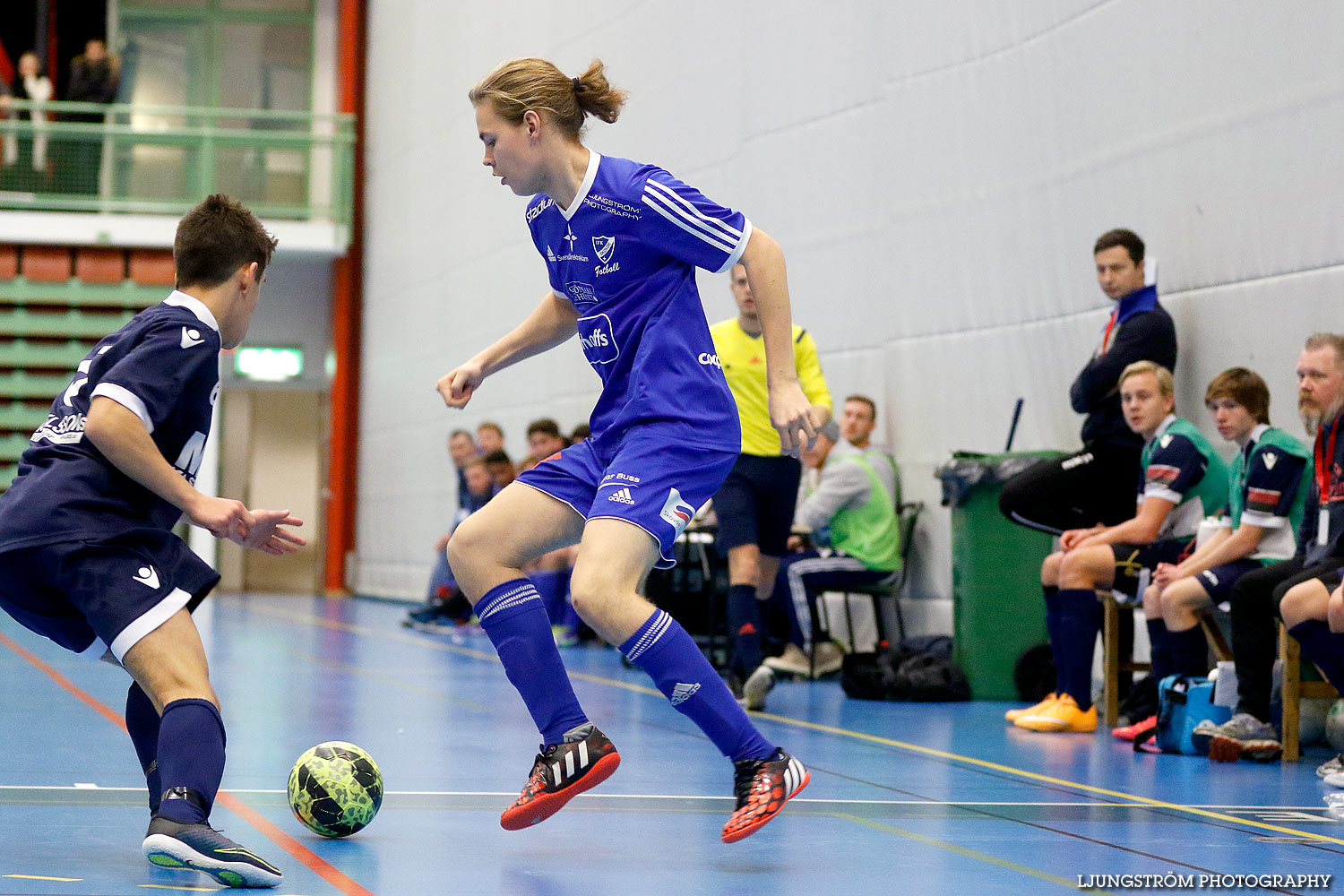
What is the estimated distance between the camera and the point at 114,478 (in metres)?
3.31

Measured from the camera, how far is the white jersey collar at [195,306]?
340 centimetres

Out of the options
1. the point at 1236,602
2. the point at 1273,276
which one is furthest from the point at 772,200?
the point at 1236,602

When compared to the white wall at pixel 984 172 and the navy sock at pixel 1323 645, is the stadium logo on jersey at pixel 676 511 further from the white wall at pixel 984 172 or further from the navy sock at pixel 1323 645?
the white wall at pixel 984 172

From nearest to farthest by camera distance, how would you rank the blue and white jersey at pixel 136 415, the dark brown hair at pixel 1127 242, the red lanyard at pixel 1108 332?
1. the blue and white jersey at pixel 136 415
2. the dark brown hair at pixel 1127 242
3. the red lanyard at pixel 1108 332

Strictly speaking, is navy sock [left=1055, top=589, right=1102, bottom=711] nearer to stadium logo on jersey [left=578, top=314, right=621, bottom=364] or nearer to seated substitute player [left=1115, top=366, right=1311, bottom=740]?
seated substitute player [left=1115, top=366, right=1311, bottom=740]

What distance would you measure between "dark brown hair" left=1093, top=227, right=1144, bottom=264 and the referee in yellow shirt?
1383mm

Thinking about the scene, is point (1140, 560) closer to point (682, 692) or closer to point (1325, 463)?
point (1325, 463)

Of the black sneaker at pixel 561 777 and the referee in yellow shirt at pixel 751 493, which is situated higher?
the referee in yellow shirt at pixel 751 493

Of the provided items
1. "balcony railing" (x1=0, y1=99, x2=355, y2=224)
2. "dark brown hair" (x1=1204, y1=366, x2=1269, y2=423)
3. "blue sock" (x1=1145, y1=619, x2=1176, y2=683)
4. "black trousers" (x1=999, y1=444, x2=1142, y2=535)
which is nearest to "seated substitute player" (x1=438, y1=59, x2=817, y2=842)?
"dark brown hair" (x1=1204, y1=366, x2=1269, y2=423)

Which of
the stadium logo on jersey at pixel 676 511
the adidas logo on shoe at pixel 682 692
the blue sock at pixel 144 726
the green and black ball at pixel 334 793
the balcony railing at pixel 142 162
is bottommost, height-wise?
the green and black ball at pixel 334 793

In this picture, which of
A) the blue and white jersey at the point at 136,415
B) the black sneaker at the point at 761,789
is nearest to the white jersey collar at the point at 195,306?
the blue and white jersey at the point at 136,415

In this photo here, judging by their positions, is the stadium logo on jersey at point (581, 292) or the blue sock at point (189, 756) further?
the stadium logo on jersey at point (581, 292)

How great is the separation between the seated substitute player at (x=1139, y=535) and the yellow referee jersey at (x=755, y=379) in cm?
140

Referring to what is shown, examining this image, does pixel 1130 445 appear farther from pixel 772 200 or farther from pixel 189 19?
pixel 189 19
